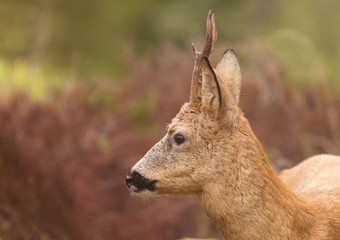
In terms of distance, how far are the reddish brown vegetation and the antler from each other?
340 centimetres

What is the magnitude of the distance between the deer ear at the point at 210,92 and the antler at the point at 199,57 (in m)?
0.07

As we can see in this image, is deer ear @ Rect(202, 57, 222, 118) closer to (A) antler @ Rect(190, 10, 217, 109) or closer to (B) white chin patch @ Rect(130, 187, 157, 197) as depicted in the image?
(A) antler @ Rect(190, 10, 217, 109)

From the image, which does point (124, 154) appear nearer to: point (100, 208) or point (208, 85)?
point (100, 208)

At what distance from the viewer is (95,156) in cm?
804

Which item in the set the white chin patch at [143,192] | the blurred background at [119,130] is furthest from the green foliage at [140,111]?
the white chin patch at [143,192]

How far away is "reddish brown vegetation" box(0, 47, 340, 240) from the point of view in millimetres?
6957

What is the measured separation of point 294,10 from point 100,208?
37.0 ft

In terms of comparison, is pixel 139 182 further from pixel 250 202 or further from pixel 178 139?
pixel 250 202

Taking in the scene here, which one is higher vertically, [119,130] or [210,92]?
[119,130]

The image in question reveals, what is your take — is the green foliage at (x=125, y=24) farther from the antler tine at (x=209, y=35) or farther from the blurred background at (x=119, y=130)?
the antler tine at (x=209, y=35)

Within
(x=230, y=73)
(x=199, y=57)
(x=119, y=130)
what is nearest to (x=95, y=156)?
(x=119, y=130)

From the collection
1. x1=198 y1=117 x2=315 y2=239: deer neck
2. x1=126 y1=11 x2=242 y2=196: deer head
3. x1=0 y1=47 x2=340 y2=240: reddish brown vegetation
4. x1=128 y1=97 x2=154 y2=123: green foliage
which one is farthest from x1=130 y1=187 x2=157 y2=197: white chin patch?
x1=128 y1=97 x2=154 y2=123: green foliage

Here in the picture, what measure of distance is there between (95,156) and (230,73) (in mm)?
4161

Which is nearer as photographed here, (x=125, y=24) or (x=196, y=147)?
(x=196, y=147)
